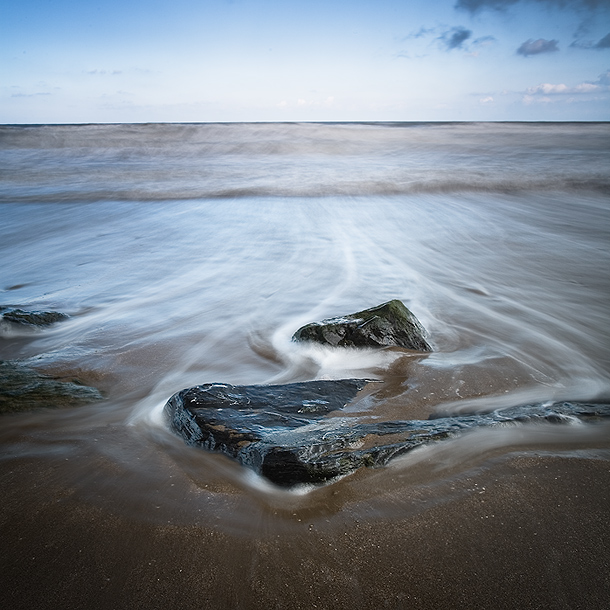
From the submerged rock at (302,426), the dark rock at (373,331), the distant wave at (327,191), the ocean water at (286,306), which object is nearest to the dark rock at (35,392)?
the ocean water at (286,306)

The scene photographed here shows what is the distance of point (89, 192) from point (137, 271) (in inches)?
329

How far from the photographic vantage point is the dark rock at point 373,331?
11.8 ft

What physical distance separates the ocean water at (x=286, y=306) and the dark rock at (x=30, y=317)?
0.30 ft

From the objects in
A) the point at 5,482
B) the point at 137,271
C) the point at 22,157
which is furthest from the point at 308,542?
the point at 22,157

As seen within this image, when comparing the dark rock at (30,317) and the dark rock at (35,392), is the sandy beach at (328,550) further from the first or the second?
the dark rock at (30,317)

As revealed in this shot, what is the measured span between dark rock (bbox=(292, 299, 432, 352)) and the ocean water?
0.37ft

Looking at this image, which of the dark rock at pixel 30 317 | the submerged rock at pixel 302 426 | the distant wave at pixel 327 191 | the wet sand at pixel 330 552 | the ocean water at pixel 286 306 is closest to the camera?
the wet sand at pixel 330 552

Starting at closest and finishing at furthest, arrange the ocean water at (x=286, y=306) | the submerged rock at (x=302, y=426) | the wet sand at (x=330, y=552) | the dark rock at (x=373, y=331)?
the wet sand at (x=330, y=552)
the submerged rock at (x=302, y=426)
the ocean water at (x=286, y=306)
the dark rock at (x=373, y=331)

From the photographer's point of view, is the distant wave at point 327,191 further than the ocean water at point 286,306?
Yes

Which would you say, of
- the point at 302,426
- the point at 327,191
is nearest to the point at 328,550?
the point at 302,426

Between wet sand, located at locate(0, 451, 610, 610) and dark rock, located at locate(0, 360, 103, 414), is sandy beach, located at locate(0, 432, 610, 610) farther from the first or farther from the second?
dark rock, located at locate(0, 360, 103, 414)

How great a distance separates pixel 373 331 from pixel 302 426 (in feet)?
4.59

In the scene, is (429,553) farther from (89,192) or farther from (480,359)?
(89,192)

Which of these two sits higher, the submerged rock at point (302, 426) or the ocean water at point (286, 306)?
the submerged rock at point (302, 426)
